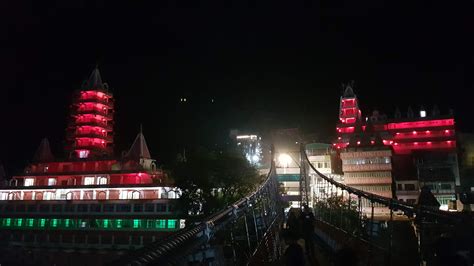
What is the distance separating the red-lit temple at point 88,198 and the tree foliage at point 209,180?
→ 4.31 metres

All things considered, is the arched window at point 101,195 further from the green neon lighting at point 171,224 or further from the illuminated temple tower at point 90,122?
the green neon lighting at point 171,224

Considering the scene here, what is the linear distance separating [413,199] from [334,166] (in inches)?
419

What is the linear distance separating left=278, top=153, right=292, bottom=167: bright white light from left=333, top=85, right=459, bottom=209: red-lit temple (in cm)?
633

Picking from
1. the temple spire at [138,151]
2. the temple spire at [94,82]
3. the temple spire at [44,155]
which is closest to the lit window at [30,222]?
the temple spire at [44,155]

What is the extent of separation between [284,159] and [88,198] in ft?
82.0

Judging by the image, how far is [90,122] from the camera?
40312mm

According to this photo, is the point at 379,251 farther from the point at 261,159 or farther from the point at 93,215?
the point at 261,159

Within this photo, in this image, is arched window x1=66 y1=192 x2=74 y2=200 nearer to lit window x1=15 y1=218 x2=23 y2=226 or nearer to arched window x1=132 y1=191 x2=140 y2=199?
lit window x1=15 y1=218 x2=23 y2=226

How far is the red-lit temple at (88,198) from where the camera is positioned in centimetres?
2906

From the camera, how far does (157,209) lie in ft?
97.2

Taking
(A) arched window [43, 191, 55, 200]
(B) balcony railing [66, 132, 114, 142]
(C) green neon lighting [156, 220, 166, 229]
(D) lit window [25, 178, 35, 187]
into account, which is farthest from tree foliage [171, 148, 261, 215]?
(D) lit window [25, 178, 35, 187]

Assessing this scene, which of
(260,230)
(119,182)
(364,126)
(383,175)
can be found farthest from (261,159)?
(260,230)

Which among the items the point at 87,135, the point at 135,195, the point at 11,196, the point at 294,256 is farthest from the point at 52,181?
the point at 294,256

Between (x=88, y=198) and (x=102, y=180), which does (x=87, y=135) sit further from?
(x=88, y=198)
